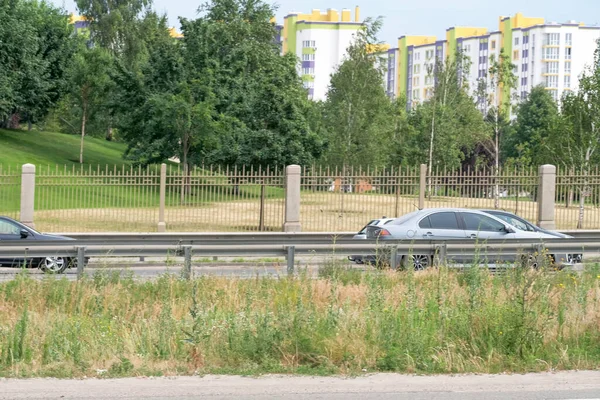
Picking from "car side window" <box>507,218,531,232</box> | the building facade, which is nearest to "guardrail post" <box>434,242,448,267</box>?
"car side window" <box>507,218,531,232</box>

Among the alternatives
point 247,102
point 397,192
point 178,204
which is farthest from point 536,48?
point 178,204

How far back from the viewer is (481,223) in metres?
19.7

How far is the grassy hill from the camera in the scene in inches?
2120

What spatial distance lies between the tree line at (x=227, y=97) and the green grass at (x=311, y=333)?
23.2m

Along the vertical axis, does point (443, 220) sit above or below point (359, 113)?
below

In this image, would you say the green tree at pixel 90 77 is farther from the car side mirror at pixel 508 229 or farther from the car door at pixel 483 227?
the car side mirror at pixel 508 229

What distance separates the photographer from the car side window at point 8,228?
66.8 ft

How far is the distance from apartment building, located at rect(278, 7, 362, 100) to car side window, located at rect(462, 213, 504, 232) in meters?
117

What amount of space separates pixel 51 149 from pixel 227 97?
1456cm

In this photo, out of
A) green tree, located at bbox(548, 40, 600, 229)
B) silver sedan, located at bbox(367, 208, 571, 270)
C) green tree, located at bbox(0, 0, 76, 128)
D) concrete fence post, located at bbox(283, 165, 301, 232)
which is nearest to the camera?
silver sedan, located at bbox(367, 208, 571, 270)

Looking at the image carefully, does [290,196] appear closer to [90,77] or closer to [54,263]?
[54,263]

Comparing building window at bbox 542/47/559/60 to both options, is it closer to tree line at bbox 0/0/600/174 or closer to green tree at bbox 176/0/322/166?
tree line at bbox 0/0/600/174

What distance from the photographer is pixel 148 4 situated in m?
75.8

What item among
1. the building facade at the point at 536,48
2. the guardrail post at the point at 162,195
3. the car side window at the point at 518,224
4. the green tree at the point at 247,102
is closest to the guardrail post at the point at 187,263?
the car side window at the point at 518,224
